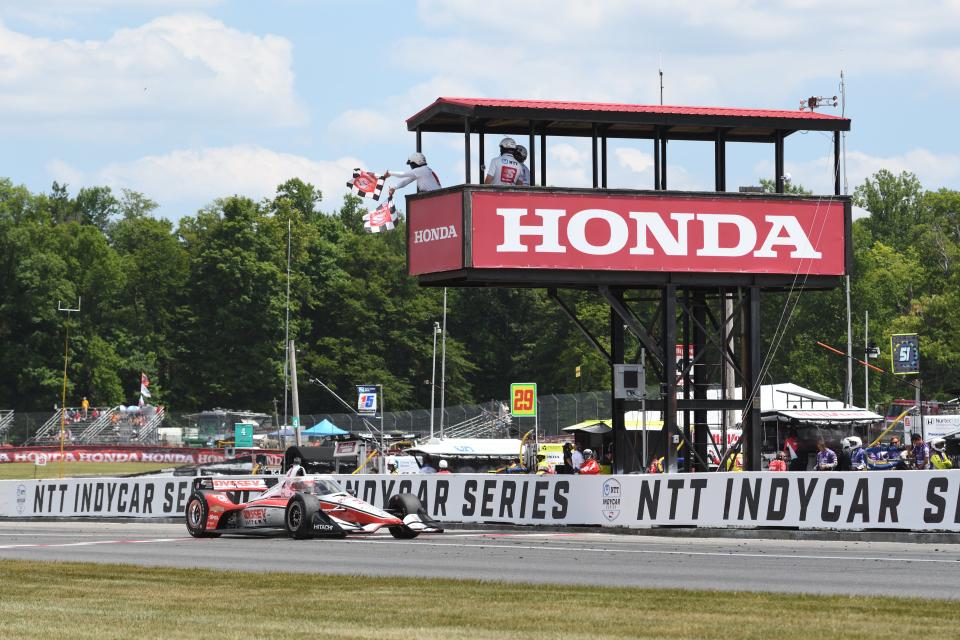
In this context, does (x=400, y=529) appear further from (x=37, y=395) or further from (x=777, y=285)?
(x=37, y=395)

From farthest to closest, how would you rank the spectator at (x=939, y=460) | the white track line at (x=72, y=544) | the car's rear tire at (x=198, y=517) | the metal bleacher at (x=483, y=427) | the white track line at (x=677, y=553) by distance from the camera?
the metal bleacher at (x=483, y=427) → the spectator at (x=939, y=460) → the car's rear tire at (x=198, y=517) → the white track line at (x=72, y=544) → the white track line at (x=677, y=553)

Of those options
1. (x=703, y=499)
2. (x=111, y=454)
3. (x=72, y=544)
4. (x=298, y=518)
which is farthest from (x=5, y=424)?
(x=703, y=499)

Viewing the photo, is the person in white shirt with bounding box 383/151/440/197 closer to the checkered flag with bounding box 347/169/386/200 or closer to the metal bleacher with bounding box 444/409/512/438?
the checkered flag with bounding box 347/169/386/200

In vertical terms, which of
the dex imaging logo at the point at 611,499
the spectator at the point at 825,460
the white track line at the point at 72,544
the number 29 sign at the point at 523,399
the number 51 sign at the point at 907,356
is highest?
the number 51 sign at the point at 907,356

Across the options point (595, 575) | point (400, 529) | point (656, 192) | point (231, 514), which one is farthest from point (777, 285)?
point (595, 575)

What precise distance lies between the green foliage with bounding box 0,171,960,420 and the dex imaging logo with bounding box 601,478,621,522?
71.1 m

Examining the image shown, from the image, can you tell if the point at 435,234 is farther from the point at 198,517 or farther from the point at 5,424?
the point at 5,424

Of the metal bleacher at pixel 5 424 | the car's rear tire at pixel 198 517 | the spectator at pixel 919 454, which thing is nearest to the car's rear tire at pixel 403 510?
the car's rear tire at pixel 198 517

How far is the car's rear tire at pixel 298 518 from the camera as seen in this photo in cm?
2548

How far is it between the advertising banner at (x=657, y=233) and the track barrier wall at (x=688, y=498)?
4357 millimetres

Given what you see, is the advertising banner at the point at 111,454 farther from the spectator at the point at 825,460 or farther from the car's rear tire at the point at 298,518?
the car's rear tire at the point at 298,518

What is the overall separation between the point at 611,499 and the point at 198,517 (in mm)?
7480

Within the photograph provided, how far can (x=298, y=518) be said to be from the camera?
2572cm

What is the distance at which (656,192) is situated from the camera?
29.8 m
